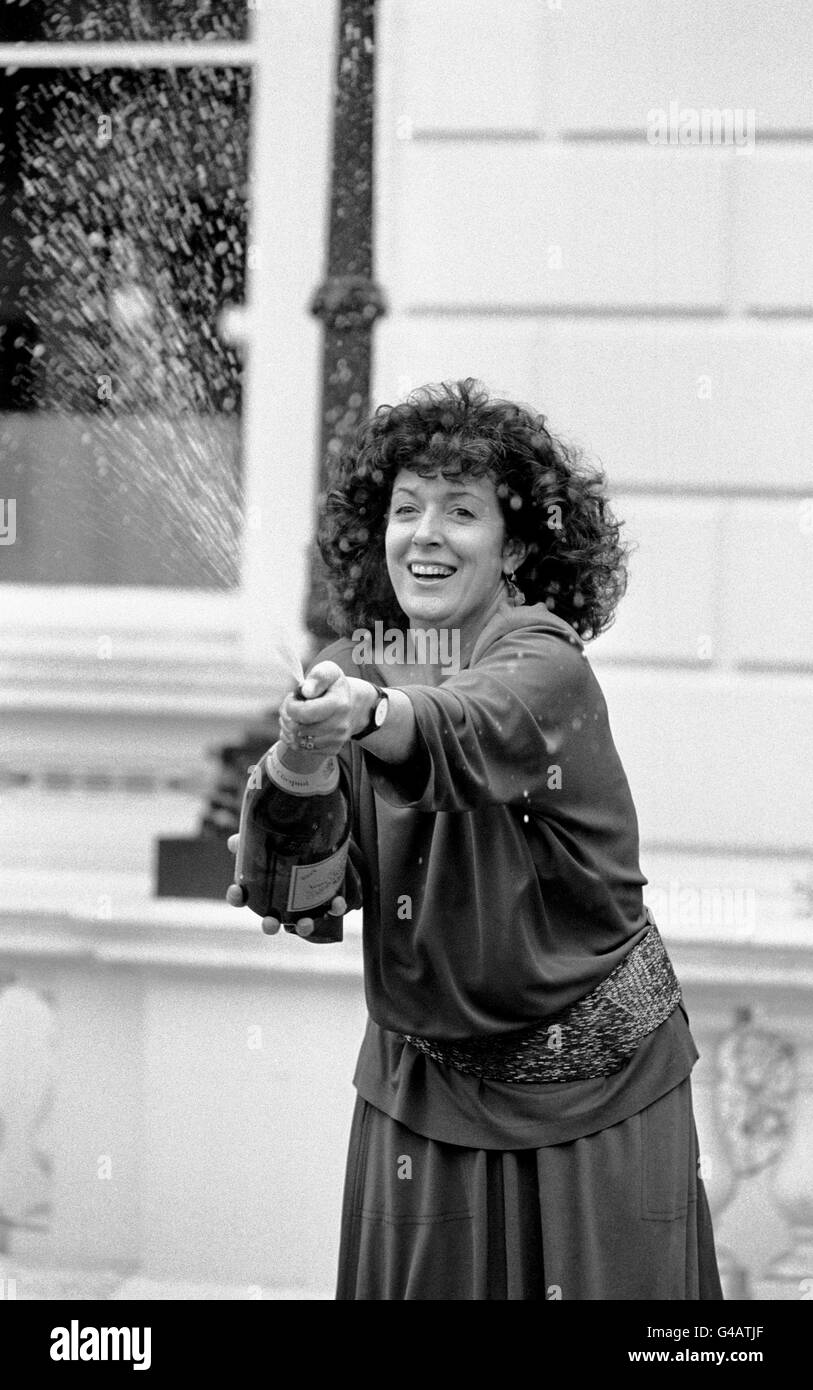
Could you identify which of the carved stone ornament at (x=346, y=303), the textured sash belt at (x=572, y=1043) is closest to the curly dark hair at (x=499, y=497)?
the textured sash belt at (x=572, y=1043)

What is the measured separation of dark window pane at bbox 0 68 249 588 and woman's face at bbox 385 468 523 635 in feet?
6.49

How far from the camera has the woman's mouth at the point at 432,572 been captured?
178 centimetres

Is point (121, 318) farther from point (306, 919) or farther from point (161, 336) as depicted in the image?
point (306, 919)

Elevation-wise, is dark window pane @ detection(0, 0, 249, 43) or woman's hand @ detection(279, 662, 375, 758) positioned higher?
dark window pane @ detection(0, 0, 249, 43)

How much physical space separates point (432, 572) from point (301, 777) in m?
0.34

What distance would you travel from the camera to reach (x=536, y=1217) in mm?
1765

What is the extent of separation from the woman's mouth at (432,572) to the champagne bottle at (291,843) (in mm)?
245

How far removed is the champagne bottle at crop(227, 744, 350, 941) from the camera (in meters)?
1.59

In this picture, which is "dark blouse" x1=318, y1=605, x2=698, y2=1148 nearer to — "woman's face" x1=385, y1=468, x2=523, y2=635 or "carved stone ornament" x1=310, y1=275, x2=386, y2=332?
"woman's face" x1=385, y1=468, x2=523, y2=635

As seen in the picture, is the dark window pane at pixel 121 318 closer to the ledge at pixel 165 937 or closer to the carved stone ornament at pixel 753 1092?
the ledge at pixel 165 937

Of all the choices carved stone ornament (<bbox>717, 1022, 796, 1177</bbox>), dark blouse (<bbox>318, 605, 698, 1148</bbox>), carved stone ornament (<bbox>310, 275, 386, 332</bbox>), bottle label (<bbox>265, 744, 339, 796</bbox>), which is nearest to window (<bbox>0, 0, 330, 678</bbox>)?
carved stone ornament (<bbox>310, 275, 386, 332</bbox>)

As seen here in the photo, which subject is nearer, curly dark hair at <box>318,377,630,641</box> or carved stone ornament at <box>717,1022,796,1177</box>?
curly dark hair at <box>318,377,630,641</box>

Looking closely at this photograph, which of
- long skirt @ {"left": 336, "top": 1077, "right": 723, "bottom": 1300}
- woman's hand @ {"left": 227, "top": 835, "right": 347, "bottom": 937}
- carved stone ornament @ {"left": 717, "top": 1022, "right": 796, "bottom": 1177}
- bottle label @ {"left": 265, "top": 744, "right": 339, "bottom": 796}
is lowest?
carved stone ornament @ {"left": 717, "top": 1022, "right": 796, "bottom": 1177}

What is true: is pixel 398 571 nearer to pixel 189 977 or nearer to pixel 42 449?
pixel 189 977
